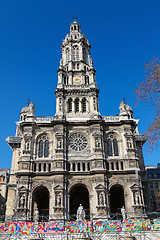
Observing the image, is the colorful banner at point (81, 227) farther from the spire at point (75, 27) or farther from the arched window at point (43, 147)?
the spire at point (75, 27)

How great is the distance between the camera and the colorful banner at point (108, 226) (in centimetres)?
2544

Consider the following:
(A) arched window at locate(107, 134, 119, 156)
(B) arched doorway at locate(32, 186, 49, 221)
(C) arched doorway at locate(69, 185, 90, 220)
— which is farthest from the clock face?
(B) arched doorway at locate(32, 186, 49, 221)

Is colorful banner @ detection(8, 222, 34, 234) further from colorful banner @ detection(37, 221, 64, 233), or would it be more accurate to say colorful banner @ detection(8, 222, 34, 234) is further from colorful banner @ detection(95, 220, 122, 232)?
colorful banner @ detection(95, 220, 122, 232)

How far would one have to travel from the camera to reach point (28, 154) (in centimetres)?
3466

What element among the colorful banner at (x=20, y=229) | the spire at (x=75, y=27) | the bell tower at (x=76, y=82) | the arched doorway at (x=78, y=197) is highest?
the spire at (x=75, y=27)

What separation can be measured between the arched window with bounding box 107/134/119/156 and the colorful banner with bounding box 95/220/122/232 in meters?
11.0

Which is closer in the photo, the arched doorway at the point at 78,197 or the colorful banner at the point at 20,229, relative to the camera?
the colorful banner at the point at 20,229

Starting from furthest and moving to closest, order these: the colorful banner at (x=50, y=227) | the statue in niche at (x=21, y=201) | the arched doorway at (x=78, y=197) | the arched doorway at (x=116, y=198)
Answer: the arched doorway at (x=78, y=197)
the arched doorway at (x=116, y=198)
the statue in niche at (x=21, y=201)
the colorful banner at (x=50, y=227)

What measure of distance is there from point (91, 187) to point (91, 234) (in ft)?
33.4

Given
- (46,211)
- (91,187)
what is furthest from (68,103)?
(46,211)

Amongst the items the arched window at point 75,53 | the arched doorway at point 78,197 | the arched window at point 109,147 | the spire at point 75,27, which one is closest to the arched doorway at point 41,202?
the arched doorway at point 78,197

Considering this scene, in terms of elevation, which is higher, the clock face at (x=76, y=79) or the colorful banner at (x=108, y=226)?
the clock face at (x=76, y=79)

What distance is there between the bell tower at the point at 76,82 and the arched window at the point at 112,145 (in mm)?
4165

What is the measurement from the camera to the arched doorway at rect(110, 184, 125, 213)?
34.5m
